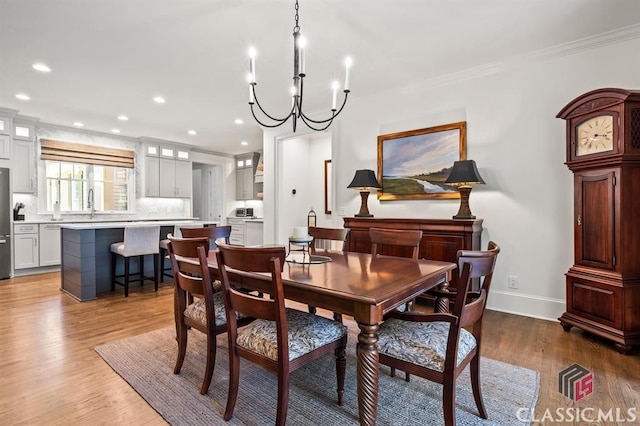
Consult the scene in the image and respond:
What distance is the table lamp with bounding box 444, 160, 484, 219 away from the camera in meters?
3.20

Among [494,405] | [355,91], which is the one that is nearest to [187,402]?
[494,405]

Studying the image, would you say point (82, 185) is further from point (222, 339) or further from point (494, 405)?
point (494, 405)

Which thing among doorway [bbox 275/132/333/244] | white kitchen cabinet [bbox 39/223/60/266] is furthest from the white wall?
white kitchen cabinet [bbox 39/223/60/266]

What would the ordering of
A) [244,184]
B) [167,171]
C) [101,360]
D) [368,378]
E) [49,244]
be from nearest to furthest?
[368,378] → [101,360] → [49,244] → [167,171] → [244,184]

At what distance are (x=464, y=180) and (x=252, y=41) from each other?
234cm

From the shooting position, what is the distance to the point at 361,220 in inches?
154

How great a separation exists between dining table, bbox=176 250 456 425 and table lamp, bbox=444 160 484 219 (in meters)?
1.42

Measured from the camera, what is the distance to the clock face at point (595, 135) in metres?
2.54

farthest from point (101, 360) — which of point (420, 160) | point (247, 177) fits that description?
A: point (247, 177)

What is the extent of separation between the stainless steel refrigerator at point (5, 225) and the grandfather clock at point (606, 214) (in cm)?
702

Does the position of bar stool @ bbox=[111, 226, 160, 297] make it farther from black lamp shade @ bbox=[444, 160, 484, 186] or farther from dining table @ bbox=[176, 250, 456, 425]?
black lamp shade @ bbox=[444, 160, 484, 186]

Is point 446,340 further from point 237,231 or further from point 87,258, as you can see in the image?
point 237,231

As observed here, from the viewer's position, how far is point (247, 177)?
27.3 ft

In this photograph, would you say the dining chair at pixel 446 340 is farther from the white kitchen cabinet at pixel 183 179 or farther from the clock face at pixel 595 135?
the white kitchen cabinet at pixel 183 179
